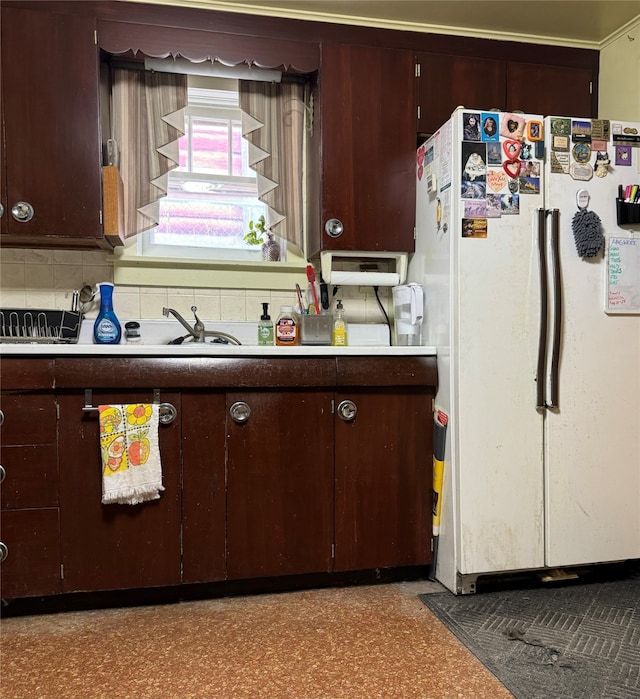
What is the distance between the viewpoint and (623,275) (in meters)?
2.01

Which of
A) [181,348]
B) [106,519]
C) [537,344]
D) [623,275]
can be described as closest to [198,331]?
[181,348]

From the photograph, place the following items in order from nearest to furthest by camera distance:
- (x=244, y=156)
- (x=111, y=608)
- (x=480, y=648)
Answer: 1. (x=480, y=648)
2. (x=111, y=608)
3. (x=244, y=156)

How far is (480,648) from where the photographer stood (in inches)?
62.5

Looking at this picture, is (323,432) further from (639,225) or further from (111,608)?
(639,225)

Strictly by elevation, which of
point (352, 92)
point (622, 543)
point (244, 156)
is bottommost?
point (622, 543)

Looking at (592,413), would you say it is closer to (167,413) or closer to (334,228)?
(334,228)

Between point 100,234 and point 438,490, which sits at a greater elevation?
point 100,234

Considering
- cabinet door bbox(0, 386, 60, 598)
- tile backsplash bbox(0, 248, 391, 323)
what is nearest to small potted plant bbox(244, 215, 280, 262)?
tile backsplash bbox(0, 248, 391, 323)

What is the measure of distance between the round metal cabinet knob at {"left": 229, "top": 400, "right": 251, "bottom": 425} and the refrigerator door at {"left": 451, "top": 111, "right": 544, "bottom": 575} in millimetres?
757

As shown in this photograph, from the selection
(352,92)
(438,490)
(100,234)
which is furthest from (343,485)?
(352,92)

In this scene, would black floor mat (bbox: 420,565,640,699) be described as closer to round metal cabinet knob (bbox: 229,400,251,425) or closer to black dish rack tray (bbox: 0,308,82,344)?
round metal cabinet knob (bbox: 229,400,251,425)

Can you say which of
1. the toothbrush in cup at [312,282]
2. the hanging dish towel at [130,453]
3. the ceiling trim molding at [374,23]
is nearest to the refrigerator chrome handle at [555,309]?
the toothbrush in cup at [312,282]

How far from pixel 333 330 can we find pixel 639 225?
1.26 m

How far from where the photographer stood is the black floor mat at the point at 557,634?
1421mm
